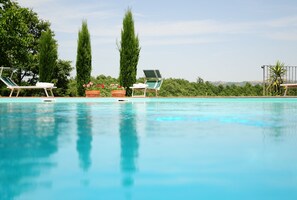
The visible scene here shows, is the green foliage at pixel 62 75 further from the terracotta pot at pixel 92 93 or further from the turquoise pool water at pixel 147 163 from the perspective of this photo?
the turquoise pool water at pixel 147 163

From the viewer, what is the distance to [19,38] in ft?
53.2

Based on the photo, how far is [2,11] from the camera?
16375 mm

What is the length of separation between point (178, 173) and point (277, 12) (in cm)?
1402

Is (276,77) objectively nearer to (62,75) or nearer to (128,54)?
(128,54)

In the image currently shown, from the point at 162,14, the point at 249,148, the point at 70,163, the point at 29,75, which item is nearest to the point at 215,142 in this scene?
the point at 249,148

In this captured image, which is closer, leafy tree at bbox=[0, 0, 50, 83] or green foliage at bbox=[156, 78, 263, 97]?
leafy tree at bbox=[0, 0, 50, 83]

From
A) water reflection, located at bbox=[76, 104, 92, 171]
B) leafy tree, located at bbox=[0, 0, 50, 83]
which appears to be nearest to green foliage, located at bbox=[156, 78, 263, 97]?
leafy tree, located at bbox=[0, 0, 50, 83]

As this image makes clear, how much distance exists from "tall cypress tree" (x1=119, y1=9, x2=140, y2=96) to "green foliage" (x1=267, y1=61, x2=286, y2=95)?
5740 mm

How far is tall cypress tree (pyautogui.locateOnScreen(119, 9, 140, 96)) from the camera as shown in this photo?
1486 centimetres

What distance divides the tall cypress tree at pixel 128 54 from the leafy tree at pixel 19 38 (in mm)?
4398

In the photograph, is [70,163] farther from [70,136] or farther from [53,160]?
[70,136]

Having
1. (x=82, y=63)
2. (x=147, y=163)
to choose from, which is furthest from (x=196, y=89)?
(x=147, y=163)

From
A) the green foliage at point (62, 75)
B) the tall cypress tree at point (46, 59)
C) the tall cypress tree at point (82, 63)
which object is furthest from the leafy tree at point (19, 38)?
the tall cypress tree at point (82, 63)

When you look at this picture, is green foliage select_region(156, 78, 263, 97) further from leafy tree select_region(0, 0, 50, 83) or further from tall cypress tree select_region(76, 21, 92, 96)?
tall cypress tree select_region(76, 21, 92, 96)
